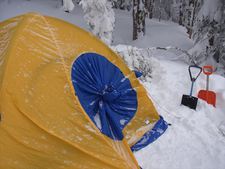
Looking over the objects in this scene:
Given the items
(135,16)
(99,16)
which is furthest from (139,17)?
(99,16)

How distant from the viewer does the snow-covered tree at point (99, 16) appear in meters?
10.4

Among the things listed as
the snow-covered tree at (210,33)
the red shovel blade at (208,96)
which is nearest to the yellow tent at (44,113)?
the red shovel blade at (208,96)

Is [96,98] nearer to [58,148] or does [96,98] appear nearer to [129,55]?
[58,148]

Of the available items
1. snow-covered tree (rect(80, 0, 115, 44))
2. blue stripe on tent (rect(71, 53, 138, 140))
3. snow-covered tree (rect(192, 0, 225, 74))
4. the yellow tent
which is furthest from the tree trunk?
the yellow tent

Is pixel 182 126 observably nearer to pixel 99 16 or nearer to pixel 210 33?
pixel 210 33

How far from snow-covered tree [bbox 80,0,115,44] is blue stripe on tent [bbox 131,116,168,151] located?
6.31 meters

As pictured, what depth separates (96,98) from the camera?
4.34 meters

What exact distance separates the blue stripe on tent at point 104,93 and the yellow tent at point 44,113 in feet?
0.48

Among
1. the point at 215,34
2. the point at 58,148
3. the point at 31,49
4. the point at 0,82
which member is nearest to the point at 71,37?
the point at 31,49

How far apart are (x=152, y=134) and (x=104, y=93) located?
1180 mm

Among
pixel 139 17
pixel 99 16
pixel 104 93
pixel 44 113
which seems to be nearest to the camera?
pixel 44 113

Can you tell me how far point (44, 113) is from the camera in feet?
12.0

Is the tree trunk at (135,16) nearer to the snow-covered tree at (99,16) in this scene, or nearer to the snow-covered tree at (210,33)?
the snow-covered tree at (99,16)

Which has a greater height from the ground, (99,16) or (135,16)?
(99,16)
